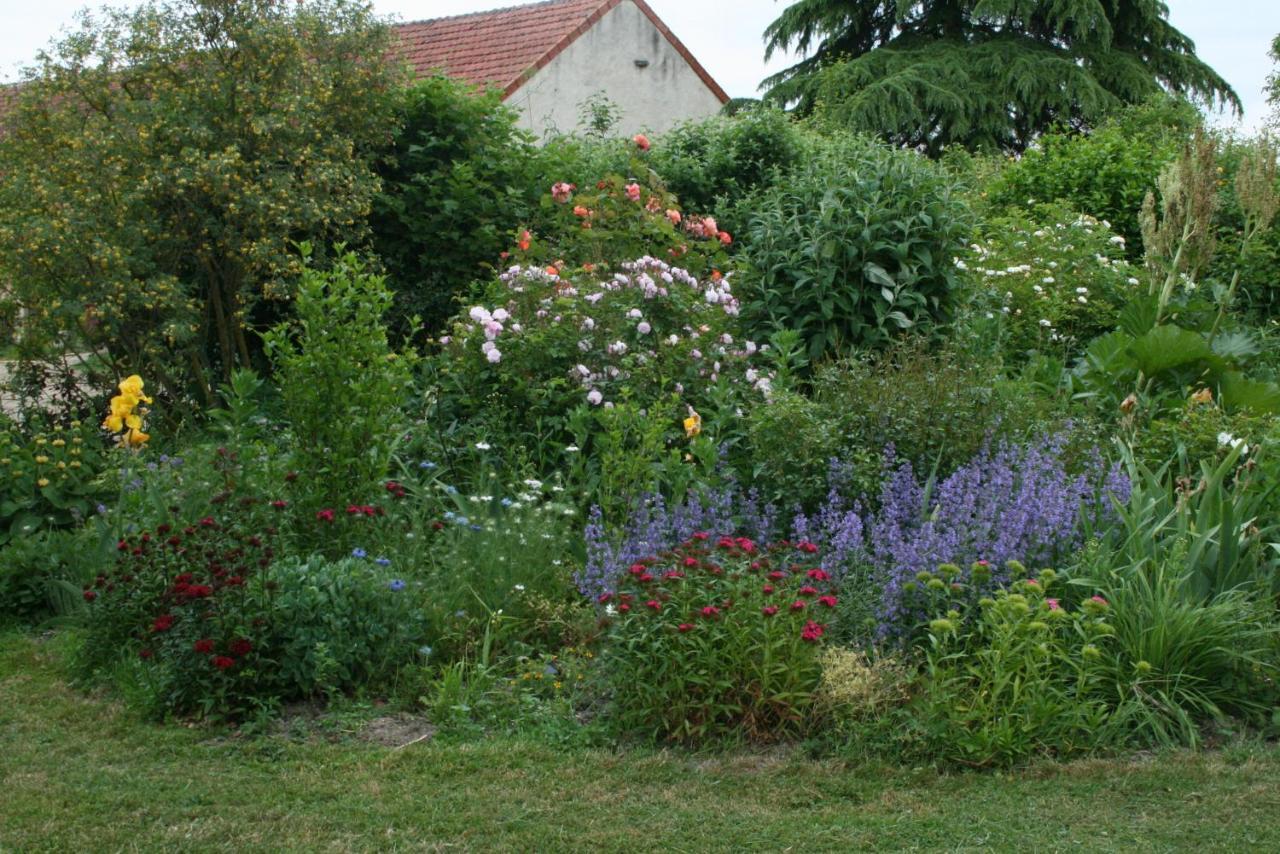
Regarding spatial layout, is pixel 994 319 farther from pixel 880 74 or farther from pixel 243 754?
pixel 880 74

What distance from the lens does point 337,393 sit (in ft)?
17.0

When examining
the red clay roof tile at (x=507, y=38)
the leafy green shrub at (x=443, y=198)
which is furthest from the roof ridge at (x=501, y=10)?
the leafy green shrub at (x=443, y=198)

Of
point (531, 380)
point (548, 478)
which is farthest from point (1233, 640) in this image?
point (531, 380)

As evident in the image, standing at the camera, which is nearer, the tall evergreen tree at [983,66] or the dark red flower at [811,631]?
the dark red flower at [811,631]

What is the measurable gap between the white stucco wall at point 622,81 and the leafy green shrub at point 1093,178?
6621 mm

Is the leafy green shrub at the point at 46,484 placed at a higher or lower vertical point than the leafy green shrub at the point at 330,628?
higher

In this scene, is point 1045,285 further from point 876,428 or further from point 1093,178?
point 876,428

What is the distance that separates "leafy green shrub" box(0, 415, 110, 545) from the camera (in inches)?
242

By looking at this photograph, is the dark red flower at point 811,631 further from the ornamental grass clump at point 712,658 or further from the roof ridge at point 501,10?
the roof ridge at point 501,10

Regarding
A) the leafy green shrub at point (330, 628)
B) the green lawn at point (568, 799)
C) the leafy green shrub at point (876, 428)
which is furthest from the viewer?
the leafy green shrub at point (876, 428)

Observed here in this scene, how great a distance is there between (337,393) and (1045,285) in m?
6.25

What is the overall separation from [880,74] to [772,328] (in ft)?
58.9

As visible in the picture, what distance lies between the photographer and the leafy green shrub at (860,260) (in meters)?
7.63

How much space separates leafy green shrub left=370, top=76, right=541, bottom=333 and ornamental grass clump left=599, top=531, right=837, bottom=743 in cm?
603
